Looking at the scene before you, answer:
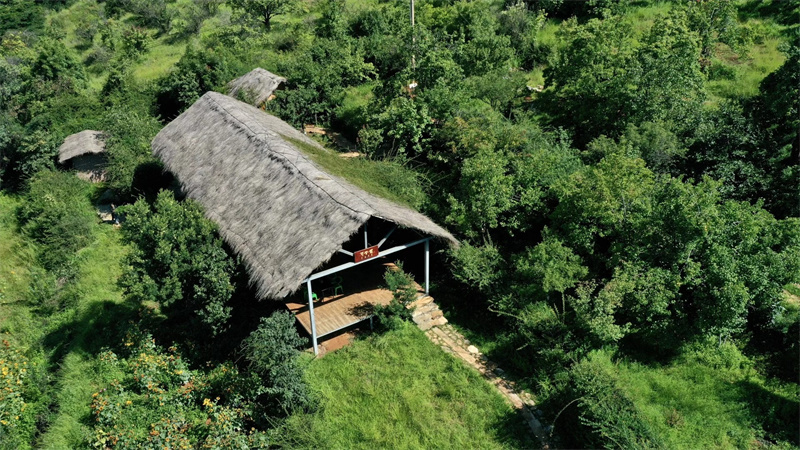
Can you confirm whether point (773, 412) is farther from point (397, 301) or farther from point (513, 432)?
Result: point (397, 301)

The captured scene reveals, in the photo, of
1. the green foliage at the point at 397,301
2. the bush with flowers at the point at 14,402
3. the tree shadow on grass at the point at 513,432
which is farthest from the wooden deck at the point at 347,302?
the bush with flowers at the point at 14,402

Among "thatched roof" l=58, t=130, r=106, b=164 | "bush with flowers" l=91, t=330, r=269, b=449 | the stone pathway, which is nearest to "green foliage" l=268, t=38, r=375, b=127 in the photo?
"thatched roof" l=58, t=130, r=106, b=164

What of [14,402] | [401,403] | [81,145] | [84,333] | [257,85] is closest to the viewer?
[401,403]

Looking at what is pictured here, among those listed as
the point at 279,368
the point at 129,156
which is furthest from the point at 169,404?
the point at 129,156

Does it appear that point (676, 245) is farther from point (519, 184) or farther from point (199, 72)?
point (199, 72)

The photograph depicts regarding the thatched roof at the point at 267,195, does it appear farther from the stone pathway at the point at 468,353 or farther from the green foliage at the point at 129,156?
the stone pathway at the point at 468,353

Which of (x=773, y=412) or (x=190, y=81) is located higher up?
(x=773, y=412)
